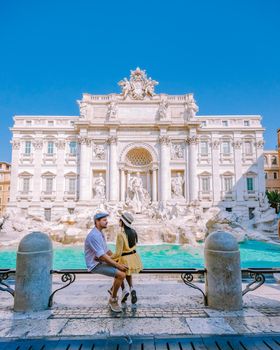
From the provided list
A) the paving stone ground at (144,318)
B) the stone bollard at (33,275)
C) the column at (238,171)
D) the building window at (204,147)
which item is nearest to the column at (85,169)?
the building window at (204,147)

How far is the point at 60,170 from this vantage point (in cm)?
2612

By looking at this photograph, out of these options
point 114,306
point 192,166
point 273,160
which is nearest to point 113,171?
point 192,166

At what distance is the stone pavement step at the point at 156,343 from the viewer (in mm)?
2439

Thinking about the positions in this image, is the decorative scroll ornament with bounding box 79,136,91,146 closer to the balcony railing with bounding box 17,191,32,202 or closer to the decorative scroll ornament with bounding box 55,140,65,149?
the decorative scroll ornament with bounding box 55,140,65,149

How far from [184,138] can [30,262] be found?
24.1 meters

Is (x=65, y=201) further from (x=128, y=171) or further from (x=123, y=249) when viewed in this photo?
(x=123, y=249)

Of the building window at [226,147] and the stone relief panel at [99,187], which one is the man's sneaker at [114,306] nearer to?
the stone relief panel at [99,187]

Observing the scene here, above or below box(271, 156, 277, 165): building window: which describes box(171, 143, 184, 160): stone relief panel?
below

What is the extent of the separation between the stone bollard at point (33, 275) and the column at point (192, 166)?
22.2m

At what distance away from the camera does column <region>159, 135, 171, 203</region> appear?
80.5 ft

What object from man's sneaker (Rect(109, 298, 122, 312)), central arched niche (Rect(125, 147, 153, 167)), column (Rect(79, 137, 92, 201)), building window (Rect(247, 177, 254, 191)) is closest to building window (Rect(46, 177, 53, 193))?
column (Rect(79, 137, 92, 201))

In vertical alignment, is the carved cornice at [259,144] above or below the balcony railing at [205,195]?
above

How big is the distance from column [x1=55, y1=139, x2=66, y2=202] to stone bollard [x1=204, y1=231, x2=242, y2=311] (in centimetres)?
2426

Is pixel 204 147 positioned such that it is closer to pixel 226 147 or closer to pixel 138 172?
pixel 226 147
